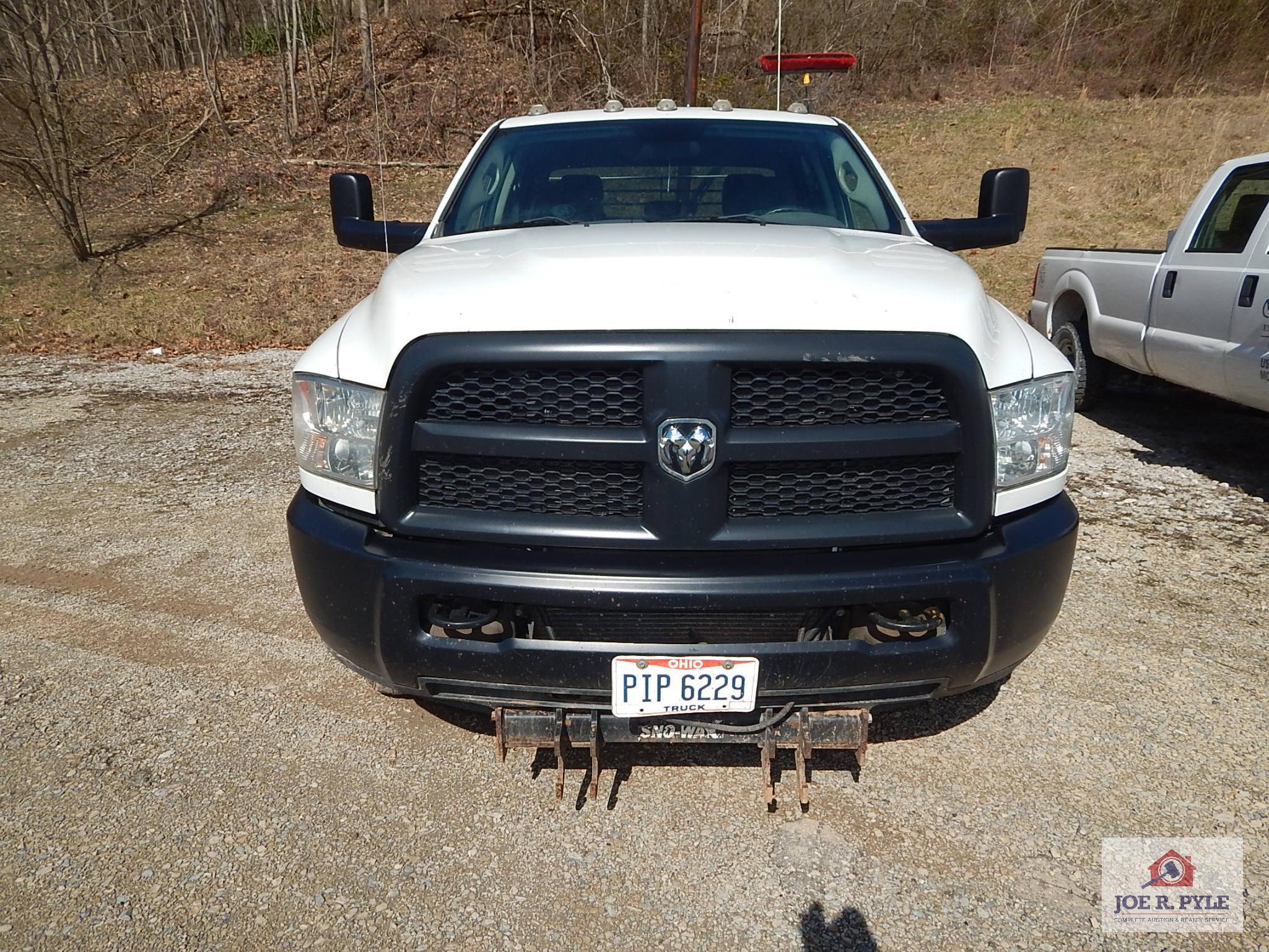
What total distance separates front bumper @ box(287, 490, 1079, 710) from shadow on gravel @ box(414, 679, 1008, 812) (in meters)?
0.46

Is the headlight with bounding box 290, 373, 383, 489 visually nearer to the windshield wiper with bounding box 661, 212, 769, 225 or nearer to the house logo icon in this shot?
the windshield wiper with bounding box 661, 212, 769, 225

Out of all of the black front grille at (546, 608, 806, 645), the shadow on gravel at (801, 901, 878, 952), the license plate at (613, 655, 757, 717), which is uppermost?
the black front grille at (546, 608, 806, 645)

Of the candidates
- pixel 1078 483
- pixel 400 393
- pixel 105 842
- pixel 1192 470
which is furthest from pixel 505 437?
pixel 1192 470

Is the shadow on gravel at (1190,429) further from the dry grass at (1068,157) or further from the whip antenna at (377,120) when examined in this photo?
the whip antenna at (377,120)

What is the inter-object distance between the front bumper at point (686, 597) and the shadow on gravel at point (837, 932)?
499mm

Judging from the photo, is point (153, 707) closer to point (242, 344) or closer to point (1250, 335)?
point (1250, 335)

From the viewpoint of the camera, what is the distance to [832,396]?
1983 mm

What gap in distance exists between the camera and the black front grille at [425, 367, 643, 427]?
196 cm

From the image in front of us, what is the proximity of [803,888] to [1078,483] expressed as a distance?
3.79 metres

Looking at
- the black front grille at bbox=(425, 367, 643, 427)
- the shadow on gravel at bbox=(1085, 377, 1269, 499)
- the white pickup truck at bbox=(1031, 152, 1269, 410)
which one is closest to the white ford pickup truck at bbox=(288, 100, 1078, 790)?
the black front grille at bbox=(425, 367, 643, 427)

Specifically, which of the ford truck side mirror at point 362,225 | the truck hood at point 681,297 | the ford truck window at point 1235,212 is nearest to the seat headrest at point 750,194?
the truck hood at point 681,297

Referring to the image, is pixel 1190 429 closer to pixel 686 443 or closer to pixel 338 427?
pixel 686 443

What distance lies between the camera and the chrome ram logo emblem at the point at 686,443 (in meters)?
1.91

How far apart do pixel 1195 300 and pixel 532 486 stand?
15.8 ft
